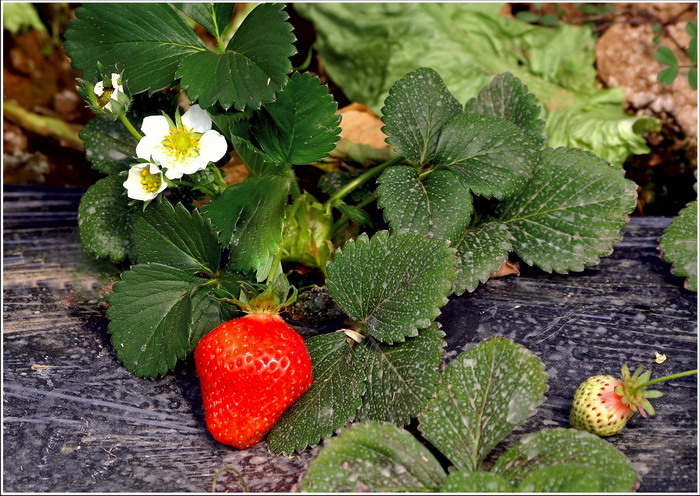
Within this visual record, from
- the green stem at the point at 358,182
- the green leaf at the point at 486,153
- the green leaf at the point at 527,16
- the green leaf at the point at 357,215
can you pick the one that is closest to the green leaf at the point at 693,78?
the green leaf at the point at 527,16

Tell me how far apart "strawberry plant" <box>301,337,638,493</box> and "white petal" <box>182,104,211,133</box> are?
52cm

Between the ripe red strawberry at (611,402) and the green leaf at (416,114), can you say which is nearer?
the ripe red strawberry at (611,402)

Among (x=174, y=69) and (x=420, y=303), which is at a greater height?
(x=174, y=69)

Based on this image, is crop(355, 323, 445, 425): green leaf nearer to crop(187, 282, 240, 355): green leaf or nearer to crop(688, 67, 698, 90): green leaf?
crop(187, 282, 240, 355): green leaf

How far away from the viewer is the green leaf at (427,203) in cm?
108

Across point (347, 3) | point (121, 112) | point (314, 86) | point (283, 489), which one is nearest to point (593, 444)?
point (283, 489)

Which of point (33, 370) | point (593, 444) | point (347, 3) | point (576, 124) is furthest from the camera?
point (347, 3)

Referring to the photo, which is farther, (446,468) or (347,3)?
(347,3)

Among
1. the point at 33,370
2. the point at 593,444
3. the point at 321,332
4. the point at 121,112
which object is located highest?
the point at 121,112

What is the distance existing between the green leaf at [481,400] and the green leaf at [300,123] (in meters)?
0.38

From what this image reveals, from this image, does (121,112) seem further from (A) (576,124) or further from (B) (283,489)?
(A) (576,124)

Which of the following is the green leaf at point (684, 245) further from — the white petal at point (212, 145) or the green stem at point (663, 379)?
the white petal at point (212, 145)

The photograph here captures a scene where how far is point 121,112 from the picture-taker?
1.00 m

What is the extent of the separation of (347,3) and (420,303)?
102cm
